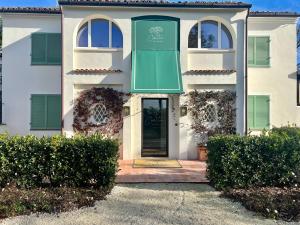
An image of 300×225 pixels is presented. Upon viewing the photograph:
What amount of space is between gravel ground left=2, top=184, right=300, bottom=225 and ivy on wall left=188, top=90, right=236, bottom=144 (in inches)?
288

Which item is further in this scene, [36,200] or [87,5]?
[87,5]

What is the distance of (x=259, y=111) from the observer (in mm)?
18891

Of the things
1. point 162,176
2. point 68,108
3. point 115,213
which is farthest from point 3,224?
point 68,108

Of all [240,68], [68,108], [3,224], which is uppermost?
[240,68]

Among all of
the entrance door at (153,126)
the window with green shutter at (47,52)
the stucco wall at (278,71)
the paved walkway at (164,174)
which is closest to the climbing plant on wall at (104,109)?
the entrance door at (153,126)

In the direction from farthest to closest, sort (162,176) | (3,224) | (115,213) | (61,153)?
1. (162,176)
2. (61,153)
3. (115,213)
4. (3,224)

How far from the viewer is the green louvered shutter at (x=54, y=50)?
59.5 ft

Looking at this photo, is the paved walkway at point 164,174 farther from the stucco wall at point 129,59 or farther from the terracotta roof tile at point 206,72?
the terracotta roof tile at point 206,72

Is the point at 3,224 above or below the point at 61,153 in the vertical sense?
below

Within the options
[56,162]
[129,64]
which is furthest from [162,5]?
[56,162]

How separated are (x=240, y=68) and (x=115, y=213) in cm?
1161

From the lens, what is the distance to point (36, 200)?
8367mm

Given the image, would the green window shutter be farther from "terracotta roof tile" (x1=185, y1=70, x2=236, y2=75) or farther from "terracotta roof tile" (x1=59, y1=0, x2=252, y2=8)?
"terracotta roof tile" (x1=185, y1=70, x2=236, y2=75)

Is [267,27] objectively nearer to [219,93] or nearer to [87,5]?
[219,93]
